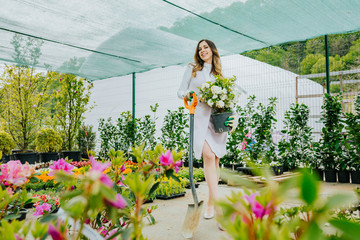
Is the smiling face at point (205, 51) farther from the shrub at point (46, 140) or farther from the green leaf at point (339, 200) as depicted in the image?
the shrub at point (46, 140)

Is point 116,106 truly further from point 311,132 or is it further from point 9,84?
point 311,132

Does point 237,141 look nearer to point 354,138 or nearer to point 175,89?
point 354,138

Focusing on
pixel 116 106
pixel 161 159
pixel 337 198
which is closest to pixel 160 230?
pixel 161 159

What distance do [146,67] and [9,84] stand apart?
389 centimetres

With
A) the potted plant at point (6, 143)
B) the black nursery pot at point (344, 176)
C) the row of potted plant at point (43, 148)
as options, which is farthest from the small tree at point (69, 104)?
the black nursery pot at point (344, 176)

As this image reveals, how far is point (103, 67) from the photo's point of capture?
23.2 ft

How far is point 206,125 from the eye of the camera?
8.96ft

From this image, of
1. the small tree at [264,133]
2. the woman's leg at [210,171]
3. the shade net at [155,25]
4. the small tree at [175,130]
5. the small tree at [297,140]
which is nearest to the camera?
the woman's leg at [210,171]

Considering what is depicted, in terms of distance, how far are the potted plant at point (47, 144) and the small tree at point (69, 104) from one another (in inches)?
19.6

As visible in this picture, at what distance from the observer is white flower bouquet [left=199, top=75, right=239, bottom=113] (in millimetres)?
2631

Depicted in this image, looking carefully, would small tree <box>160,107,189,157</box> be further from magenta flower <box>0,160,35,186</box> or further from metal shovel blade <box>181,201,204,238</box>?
magenta flower <box>0,160,35,186</box>

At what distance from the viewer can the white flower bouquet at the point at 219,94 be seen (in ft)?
8.63

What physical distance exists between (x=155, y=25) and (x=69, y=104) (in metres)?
4.83

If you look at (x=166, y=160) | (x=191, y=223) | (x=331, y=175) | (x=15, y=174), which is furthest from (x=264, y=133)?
(x=15, y=174)
